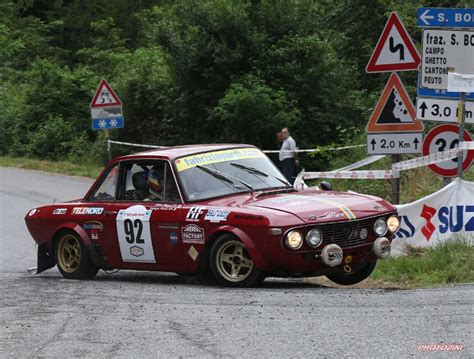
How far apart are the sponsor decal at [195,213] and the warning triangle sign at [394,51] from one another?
9.49ft

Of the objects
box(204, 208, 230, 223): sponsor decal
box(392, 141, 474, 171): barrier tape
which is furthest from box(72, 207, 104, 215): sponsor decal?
box(392, 141, 474, 171): barrier tape

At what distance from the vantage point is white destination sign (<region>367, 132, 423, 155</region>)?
1159 centimetres

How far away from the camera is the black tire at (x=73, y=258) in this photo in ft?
36.8

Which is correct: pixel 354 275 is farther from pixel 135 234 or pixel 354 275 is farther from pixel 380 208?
pixel 135 234

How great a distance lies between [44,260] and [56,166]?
63.1ft

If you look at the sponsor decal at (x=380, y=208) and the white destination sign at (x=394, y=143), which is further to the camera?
the white destination sign at (x=394, y=143)

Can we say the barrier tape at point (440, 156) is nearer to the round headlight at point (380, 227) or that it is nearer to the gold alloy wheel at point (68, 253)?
the round headlight at point (380, 227)

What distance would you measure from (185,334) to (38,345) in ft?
3.52

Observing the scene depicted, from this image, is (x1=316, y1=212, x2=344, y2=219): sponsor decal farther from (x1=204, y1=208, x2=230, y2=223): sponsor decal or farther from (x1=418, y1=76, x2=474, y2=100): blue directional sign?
(x1=418, y1=76, x2=474, y2=100): blue directional sign

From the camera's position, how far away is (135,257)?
10.6 meters

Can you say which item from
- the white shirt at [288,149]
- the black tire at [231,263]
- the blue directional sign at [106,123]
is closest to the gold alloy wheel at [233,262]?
the black tire at [231,263]

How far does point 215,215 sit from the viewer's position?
31.8 ft

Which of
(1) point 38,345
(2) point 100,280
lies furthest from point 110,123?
(1) point 38,345

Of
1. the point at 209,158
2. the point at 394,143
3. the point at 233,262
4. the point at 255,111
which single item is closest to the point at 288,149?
the point at 255,111
